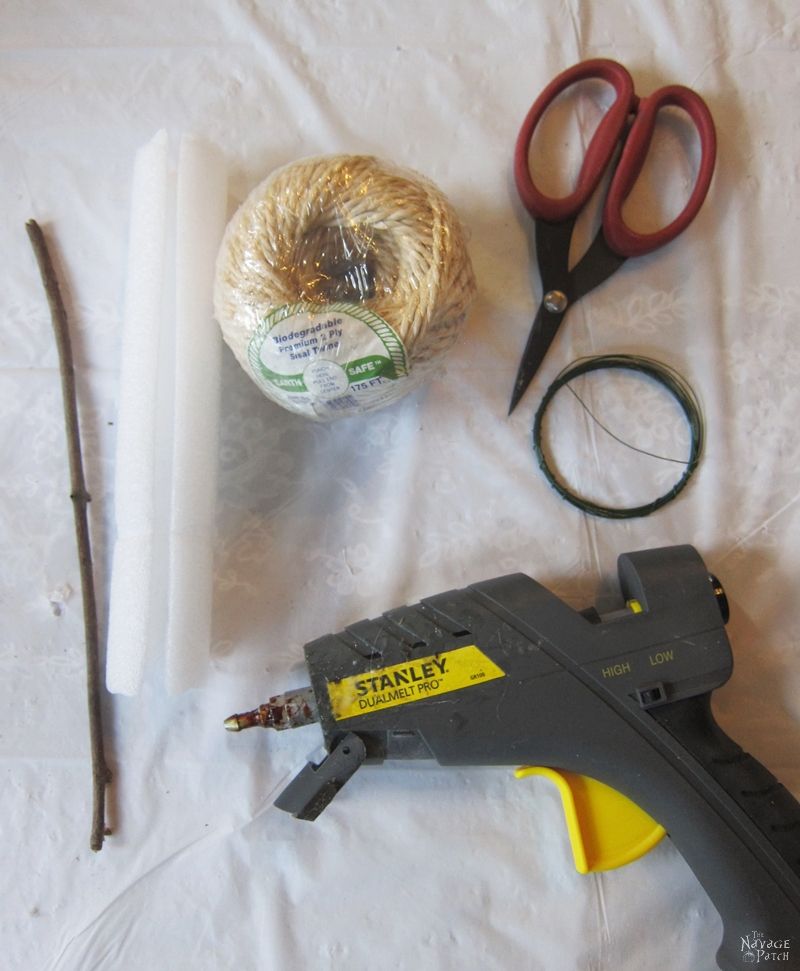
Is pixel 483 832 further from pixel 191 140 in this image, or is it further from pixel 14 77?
pixel 14 77

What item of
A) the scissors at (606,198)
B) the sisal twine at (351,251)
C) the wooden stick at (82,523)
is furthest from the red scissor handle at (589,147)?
the wooden stick at (82,523)

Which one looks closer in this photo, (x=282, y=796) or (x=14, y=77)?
(x=282, y=796)

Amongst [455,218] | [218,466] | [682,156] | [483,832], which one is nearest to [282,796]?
[483,832]

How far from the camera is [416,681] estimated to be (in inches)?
22.1

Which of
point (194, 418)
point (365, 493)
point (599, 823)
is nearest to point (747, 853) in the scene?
point (599, 823)

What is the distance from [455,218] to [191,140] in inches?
9.4

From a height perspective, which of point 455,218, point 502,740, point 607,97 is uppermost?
point 607,97

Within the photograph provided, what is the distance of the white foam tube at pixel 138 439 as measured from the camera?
59 cm

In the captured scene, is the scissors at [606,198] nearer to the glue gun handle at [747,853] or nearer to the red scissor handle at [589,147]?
the red scissor handle at [589,147]

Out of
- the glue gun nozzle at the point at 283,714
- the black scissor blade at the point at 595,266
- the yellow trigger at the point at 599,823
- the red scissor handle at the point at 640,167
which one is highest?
the red scissor handle at the point at 640,167

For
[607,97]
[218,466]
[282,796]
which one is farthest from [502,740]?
[607,97]

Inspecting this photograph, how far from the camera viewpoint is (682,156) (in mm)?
683

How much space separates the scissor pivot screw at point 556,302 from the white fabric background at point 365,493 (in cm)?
3

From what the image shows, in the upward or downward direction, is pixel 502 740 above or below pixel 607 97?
below
